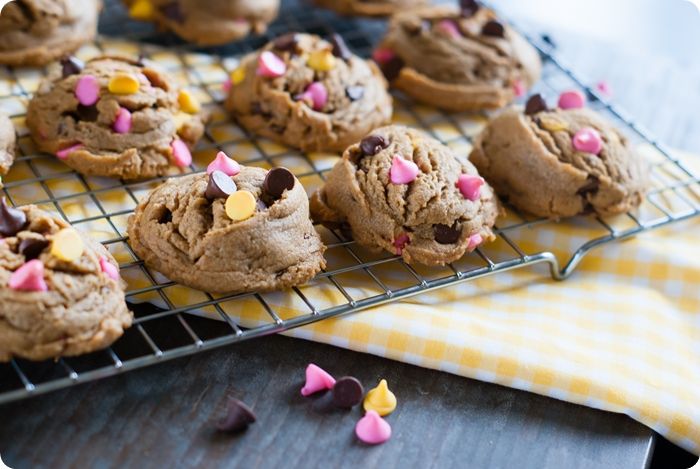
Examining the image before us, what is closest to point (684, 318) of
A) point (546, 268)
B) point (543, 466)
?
point (546, 268)

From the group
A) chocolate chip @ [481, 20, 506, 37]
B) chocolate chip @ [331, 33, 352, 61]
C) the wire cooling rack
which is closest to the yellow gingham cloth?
the wire cooling rack

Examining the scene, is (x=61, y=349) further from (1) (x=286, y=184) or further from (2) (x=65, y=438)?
(1) (x=286, y=184)

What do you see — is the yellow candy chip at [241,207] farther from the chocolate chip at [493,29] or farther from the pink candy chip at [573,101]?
the chocolate chip at [493,29]

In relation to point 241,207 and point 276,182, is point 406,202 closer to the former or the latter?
point 276,182

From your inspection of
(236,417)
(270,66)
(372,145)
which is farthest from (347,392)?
(270,66)

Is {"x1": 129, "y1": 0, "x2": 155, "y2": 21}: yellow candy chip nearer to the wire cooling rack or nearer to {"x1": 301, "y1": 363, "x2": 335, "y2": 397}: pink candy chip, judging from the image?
the wire cooling rack

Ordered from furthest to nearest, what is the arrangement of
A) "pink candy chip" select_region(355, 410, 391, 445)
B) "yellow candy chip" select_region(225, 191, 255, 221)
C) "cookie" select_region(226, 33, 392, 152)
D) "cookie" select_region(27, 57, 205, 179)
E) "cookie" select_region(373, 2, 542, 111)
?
"cookie" select_region(373, 2, 542, 111) < "cookie" select_region(226, 33, 392, 152) < "cookie" select_region(27, 57, 205, 179) < "yellow candy chip" select_region(225, 191, 255, 221) < "pink candy chip" select_region(355, 410, 391, 445)

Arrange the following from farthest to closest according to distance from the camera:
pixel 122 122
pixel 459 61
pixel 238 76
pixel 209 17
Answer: pixel 209 17 < pixel 459 61 < pixel 238 76 < pixel 122 122
